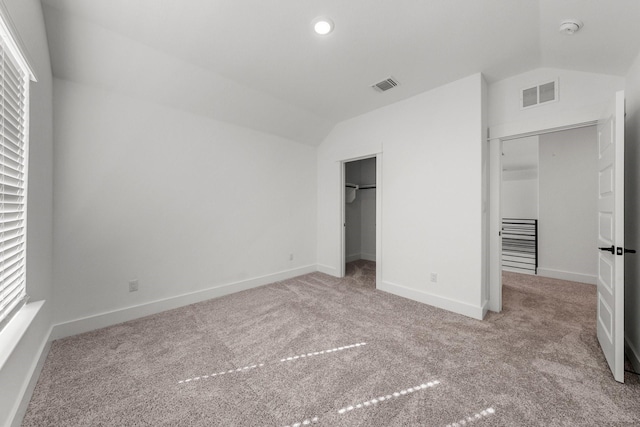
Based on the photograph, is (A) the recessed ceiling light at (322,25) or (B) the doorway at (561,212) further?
(B) the doorway at (561,212)

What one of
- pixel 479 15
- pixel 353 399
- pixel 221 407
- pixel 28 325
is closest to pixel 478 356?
pixel 353 399

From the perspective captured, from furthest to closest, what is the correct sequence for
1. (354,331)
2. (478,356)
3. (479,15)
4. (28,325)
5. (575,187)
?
(575,187) → (354,331) → (478,356) → (479,15) → (28,325)

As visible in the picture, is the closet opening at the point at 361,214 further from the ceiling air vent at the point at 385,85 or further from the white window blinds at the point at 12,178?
the white window blinds at the point at 12,178

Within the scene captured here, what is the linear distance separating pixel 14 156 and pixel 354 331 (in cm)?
279

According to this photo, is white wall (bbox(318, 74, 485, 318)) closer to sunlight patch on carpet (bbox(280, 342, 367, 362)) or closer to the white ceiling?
the white ceiling

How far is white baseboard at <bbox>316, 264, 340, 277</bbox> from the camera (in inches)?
167

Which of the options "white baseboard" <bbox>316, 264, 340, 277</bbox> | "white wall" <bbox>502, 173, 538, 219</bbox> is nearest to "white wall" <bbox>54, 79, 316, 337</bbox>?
"white baseboard" <bbox>316, 264, 340, 277</bbox>

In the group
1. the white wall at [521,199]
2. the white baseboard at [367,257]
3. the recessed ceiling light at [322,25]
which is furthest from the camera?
the white baseboard at [367,257]

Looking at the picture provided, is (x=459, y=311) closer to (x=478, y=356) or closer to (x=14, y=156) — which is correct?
(x=478, y=356)

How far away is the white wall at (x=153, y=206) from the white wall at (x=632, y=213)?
3.70m

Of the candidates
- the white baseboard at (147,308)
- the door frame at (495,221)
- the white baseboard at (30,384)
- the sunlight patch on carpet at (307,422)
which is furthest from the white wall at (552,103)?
the white baseboard at (30,384)

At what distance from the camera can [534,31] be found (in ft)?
6.48

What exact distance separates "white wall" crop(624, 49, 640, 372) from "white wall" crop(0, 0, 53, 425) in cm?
389

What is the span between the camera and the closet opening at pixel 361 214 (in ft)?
17.9
